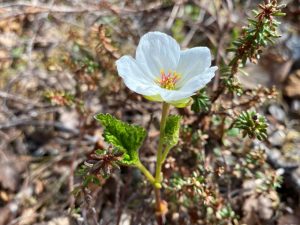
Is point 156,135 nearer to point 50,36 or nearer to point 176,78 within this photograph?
point 176,78

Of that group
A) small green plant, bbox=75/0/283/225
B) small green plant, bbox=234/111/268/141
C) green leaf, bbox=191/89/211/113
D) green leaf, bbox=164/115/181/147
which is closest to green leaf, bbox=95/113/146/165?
small green plant, bbox=75/0/283/225

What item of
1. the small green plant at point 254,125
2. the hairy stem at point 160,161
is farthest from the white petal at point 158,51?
the small green plant at point 254,125

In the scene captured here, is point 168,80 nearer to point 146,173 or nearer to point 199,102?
point 199,102

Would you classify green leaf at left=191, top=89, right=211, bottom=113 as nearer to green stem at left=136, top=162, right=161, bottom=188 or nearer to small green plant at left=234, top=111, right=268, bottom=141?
small green plant at left=234, top=111, right=268, bottom=141

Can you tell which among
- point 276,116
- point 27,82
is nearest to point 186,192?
point 276,116

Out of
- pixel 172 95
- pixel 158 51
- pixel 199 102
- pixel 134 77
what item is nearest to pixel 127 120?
pixel 199 102

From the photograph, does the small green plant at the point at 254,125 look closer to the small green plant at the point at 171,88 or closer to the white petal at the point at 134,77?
the small green plant at the point at 171,88
